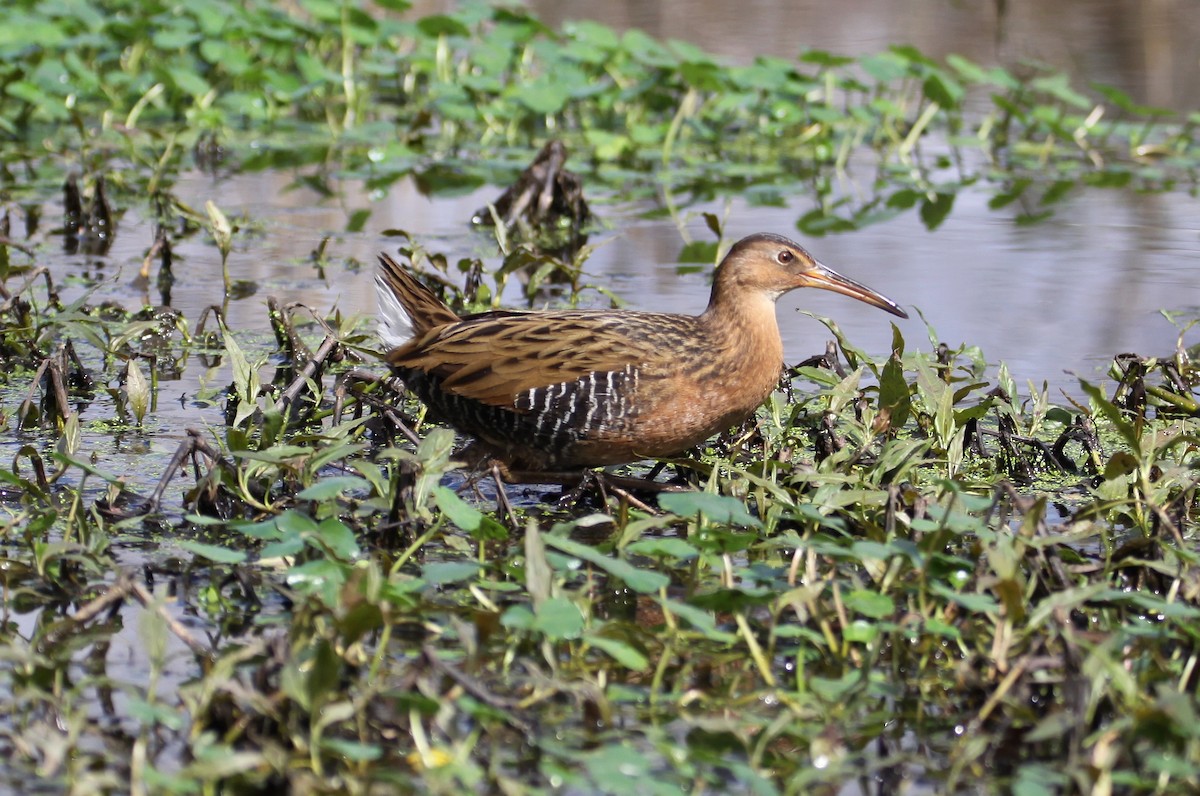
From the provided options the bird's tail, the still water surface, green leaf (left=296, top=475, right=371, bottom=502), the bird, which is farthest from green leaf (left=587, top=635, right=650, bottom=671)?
the still water surface

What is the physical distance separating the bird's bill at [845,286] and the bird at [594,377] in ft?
0.76

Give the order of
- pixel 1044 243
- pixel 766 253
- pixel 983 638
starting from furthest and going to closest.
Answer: pixel 1044 243, pixel 766 253, pixel 983 638

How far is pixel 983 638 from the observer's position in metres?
3.65

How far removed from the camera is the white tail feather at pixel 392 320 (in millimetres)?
5207

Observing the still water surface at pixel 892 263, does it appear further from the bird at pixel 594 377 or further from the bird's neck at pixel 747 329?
the bird at pixel 594 377

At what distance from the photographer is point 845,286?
5.32 m

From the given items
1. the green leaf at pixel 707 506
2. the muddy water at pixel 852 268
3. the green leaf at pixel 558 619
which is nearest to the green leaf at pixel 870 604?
the green leaf at pixel 707 506

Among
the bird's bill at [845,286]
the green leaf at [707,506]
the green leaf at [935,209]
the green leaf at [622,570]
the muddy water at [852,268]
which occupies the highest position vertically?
the bird's bill at [845,286]

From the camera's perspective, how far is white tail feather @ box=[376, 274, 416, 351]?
521 cm

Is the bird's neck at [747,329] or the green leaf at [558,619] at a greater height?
the bird's neck at [747,329]

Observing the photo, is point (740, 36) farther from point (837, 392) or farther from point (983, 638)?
point (983, 638)

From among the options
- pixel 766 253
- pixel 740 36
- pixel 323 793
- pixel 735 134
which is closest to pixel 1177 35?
pixel 740 36

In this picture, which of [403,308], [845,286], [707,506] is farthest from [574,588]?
[845,286]

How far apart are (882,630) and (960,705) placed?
0.71 feet
